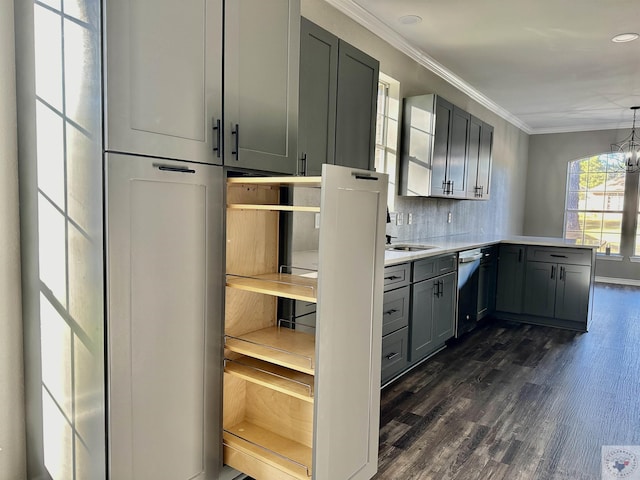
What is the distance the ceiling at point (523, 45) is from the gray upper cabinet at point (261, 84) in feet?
4.78

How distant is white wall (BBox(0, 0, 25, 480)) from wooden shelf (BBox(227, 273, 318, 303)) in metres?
0.78

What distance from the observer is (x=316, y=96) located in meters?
2.47

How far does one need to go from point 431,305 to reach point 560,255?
2219 mm

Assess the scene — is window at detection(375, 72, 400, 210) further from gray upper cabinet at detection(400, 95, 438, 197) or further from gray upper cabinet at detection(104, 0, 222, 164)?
gray upper cabinet at detection(104, 0, 222, 164)

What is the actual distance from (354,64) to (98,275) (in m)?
2.01

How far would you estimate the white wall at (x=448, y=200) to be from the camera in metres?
3.40

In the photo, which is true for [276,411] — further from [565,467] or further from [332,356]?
[565,467]

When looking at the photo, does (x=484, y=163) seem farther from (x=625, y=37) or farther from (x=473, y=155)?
(x=625, y=37)

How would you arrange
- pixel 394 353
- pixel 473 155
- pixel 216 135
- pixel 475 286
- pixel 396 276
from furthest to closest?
1. pixel 473 155
2. pixel 475 286
3. pixel 394 353
4. pixel 396 276
5. pixel 216 135

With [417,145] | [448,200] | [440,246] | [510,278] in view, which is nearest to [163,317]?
[440,246]

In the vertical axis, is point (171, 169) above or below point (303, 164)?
below

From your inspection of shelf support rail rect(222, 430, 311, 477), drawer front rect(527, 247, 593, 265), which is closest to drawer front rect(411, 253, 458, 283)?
drawer front rect(527, 247, 593, 265)

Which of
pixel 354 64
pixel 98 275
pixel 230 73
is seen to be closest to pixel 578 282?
pixel 354 64

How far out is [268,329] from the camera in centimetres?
221
